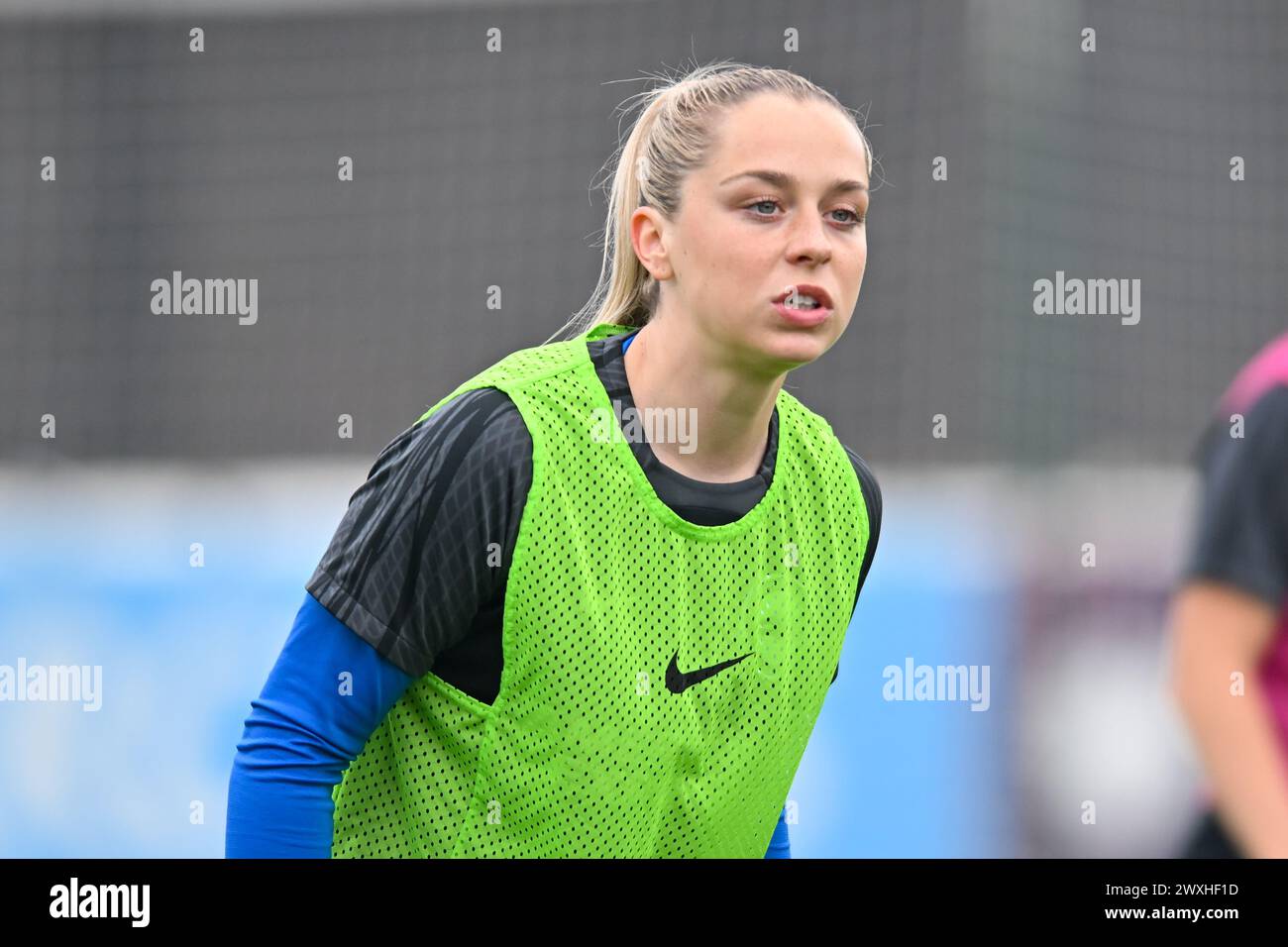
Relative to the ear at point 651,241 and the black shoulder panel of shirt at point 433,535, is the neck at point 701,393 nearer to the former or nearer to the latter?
the ear at point 651,241

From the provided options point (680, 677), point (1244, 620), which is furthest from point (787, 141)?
point (1244, 620)

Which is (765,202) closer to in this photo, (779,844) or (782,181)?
(782,181)

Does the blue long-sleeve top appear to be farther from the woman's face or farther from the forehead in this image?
the forehead

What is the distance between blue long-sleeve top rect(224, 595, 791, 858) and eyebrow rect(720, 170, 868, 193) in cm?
77

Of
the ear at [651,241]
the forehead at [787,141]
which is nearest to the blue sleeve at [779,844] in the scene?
the ear at [651,241]

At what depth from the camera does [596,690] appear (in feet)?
6.49

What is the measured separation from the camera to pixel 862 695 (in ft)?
14.4

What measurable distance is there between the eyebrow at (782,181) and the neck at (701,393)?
0.21 m

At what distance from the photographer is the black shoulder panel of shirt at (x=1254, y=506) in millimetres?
1790

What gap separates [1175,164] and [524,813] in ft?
16.2

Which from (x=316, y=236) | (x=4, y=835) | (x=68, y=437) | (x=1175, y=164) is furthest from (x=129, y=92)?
(x=1175, y=164)

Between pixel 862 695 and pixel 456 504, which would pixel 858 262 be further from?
pixel 862 695

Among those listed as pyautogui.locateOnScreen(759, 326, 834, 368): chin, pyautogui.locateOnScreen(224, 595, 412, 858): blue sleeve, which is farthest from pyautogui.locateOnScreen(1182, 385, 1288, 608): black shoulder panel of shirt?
pyautogui.locateOnScreen(224, 595, 412, 858): blue sleeve

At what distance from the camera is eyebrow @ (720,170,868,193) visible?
1.99m
